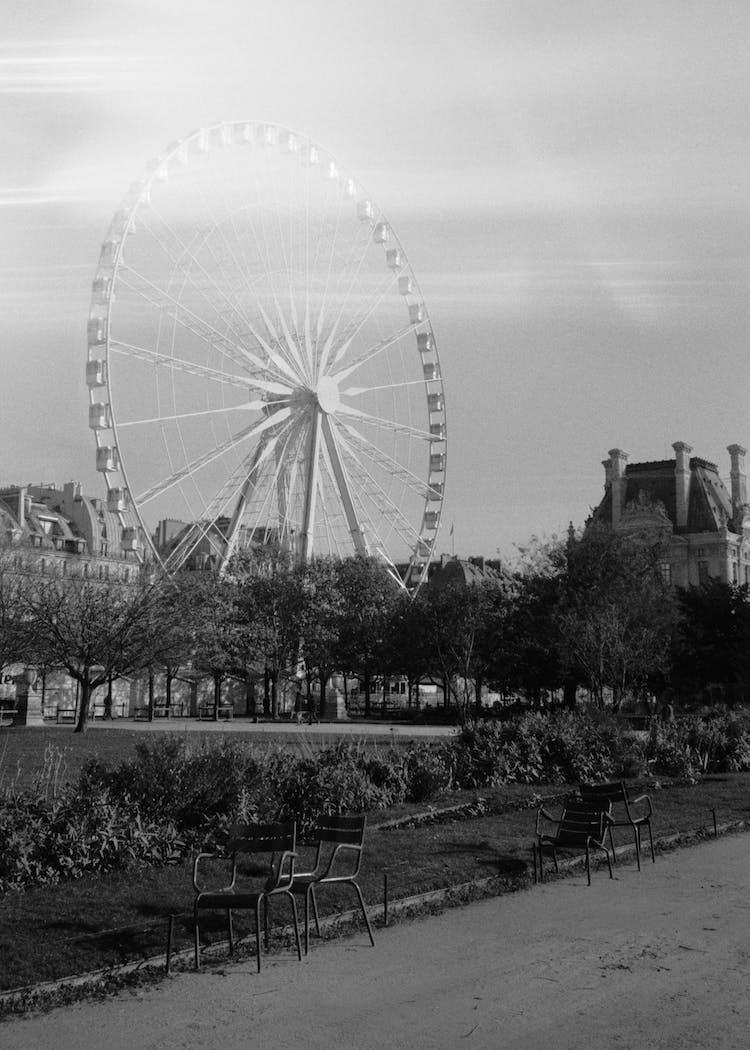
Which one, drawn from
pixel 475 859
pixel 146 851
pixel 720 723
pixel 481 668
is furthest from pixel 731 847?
pixel 481 668

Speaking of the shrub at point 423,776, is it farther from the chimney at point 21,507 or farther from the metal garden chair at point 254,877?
the chimney at point 21,507

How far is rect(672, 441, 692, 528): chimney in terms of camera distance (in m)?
97.4

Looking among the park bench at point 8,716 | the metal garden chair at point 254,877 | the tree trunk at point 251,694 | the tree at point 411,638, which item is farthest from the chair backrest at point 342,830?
the tree trunk at point 251,694

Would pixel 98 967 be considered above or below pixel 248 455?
below

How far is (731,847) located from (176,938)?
29.4 feet

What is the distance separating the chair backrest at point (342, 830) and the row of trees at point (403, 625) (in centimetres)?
2489

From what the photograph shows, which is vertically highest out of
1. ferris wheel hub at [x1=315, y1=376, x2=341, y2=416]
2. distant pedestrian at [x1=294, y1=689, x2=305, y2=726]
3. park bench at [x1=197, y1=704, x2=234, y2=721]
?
ferris wheel hub at [x1=315, y1=376, x2=341, y2=416]

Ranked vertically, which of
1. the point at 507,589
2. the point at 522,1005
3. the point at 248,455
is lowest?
the point at 522,1005

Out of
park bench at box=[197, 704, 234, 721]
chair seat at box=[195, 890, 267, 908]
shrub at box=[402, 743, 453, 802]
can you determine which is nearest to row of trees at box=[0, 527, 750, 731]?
park bench at box=[197, 704, 234, 721]

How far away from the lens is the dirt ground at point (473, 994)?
7555 mm

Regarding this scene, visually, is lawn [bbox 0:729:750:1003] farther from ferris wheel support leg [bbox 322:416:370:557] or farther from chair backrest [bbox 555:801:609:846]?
ferris wheel support leg [bbox 322:416:370:557]

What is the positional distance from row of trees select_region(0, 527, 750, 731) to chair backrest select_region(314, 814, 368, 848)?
24888 mm

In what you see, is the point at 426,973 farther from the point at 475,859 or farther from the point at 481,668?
the point at 481,668

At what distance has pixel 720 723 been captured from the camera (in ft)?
93.7
